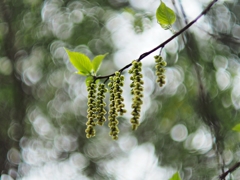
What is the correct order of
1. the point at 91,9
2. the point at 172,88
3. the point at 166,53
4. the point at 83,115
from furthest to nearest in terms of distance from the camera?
1. the point at 83,115
2. the point at 91,9
3. the point at 172,88
4. the point at 166,53

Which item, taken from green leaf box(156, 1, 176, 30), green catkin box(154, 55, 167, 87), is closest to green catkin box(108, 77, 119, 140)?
green catkin box(154, 55, 167, 87)

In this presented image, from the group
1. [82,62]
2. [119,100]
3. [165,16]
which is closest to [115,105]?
[119,100]

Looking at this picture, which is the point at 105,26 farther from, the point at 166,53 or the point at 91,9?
the point at 166,53

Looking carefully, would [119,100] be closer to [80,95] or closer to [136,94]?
[136,94]

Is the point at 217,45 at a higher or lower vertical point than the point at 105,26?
higher

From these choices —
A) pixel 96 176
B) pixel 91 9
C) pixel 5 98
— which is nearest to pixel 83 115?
pixel 96 176

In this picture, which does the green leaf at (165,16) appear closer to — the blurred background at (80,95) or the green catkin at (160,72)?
the green catkin at (160,72)
